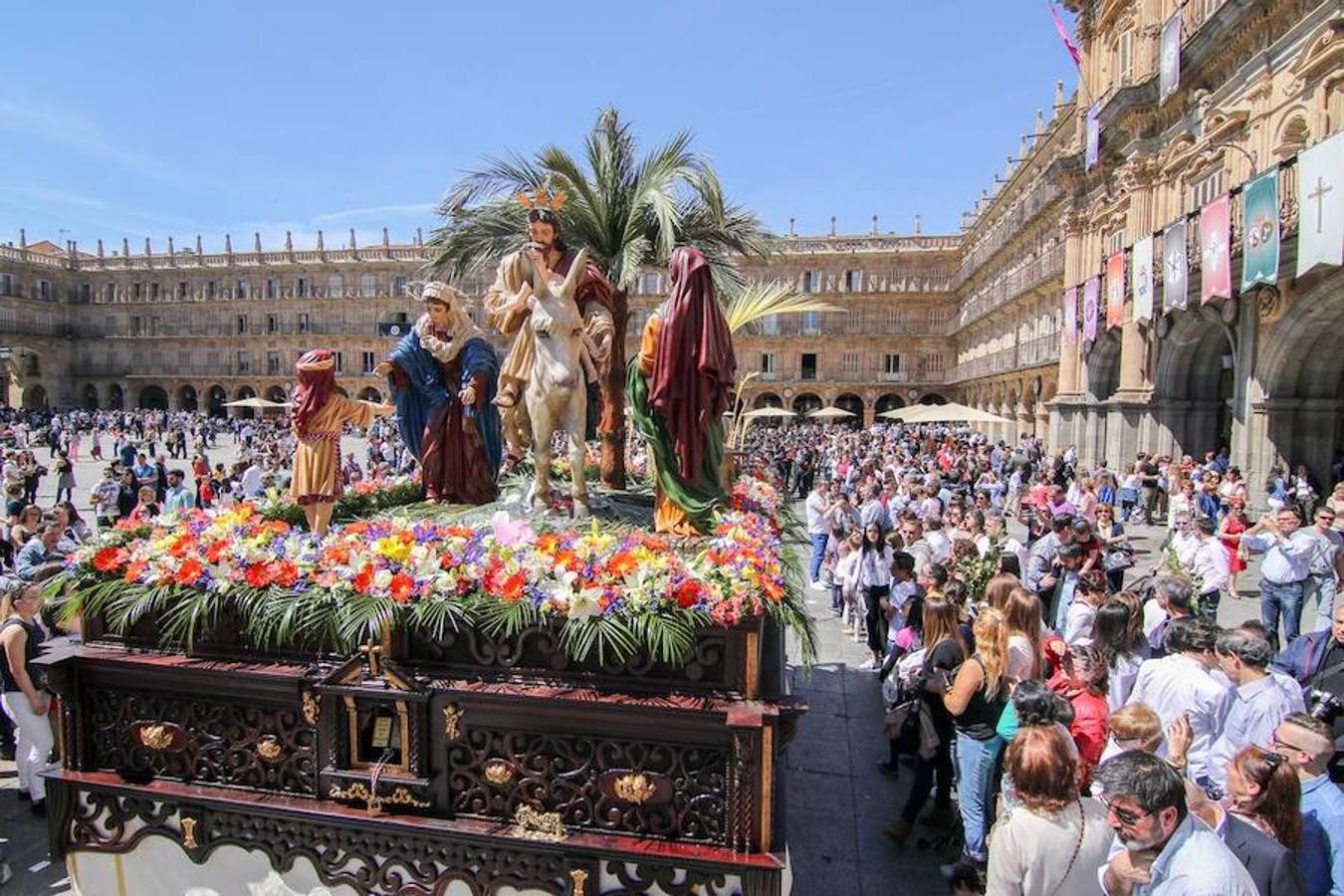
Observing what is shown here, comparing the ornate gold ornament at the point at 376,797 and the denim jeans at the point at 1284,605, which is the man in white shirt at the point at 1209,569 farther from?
the ornate gold ornament at the point at 376,797

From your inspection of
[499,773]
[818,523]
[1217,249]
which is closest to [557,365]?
[499,773]

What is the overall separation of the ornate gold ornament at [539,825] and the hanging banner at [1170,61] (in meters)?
17.7

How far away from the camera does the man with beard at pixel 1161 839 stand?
194cm

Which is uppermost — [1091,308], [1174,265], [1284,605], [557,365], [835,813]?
[1174,265]

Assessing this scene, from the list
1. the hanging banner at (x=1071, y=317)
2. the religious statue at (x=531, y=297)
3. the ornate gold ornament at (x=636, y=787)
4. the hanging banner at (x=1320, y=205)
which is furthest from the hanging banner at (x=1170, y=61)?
the ornate gold ornament at (x=636, y=787)

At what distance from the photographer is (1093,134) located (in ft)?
61.3

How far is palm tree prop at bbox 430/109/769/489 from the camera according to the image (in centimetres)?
847

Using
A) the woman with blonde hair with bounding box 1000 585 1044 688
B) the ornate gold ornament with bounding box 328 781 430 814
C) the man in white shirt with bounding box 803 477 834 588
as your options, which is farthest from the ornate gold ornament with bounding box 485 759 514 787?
the man in white shirt with bounding box 803 477 834 588

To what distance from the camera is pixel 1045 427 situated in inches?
1016

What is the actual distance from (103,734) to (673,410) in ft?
10.7

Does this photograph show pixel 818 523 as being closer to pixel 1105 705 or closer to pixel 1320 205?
pixel 1105 705

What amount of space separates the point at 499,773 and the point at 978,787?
2227 millimetres

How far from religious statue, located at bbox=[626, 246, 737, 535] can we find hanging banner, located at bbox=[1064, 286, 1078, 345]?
60.0ft

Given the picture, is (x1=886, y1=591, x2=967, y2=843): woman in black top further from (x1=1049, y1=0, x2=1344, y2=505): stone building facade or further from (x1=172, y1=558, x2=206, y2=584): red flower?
(x1=1049, y1=0, x2=1344, y2=505): stone building facade
